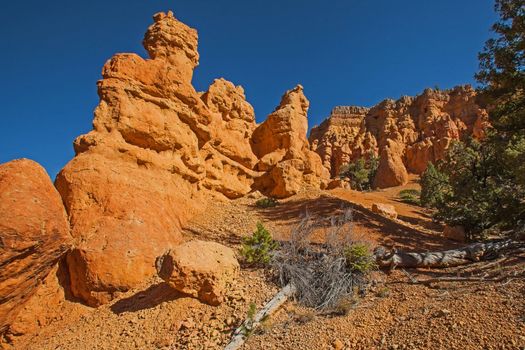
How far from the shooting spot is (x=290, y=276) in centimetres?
606

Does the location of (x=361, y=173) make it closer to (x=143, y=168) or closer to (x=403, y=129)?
(x=403, y=129)

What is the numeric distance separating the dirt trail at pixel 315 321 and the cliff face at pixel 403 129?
37.1 meters

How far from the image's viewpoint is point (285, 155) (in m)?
17.0

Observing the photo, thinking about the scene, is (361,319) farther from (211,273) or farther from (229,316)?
(211,273)

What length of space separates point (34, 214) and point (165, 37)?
30.0 ft

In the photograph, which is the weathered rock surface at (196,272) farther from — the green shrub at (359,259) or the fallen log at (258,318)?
the green shrub at (359,259)

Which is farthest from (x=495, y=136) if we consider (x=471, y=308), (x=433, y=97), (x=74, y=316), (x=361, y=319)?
(x=433, y=97)

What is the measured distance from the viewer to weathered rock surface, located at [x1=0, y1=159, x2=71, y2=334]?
524 cm

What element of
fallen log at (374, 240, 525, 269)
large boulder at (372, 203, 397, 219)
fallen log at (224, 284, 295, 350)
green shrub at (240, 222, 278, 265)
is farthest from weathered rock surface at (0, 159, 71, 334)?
large boulder at (372, 203, 397, 219)

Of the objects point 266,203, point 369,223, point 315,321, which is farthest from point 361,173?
point 315,321

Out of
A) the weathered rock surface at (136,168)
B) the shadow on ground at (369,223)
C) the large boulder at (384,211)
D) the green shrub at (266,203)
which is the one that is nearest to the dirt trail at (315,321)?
the weathered rock surface at (136,168)

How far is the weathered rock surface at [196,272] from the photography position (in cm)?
546

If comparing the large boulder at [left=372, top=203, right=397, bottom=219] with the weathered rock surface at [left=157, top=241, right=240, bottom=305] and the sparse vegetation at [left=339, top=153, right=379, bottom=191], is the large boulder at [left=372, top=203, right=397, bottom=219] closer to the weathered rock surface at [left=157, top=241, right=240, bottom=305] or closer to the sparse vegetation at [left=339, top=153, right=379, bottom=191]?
the weathered rock surface at [left=157, top=241, right=240, bottom=305]

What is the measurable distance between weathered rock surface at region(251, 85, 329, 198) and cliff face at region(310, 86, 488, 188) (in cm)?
2602
